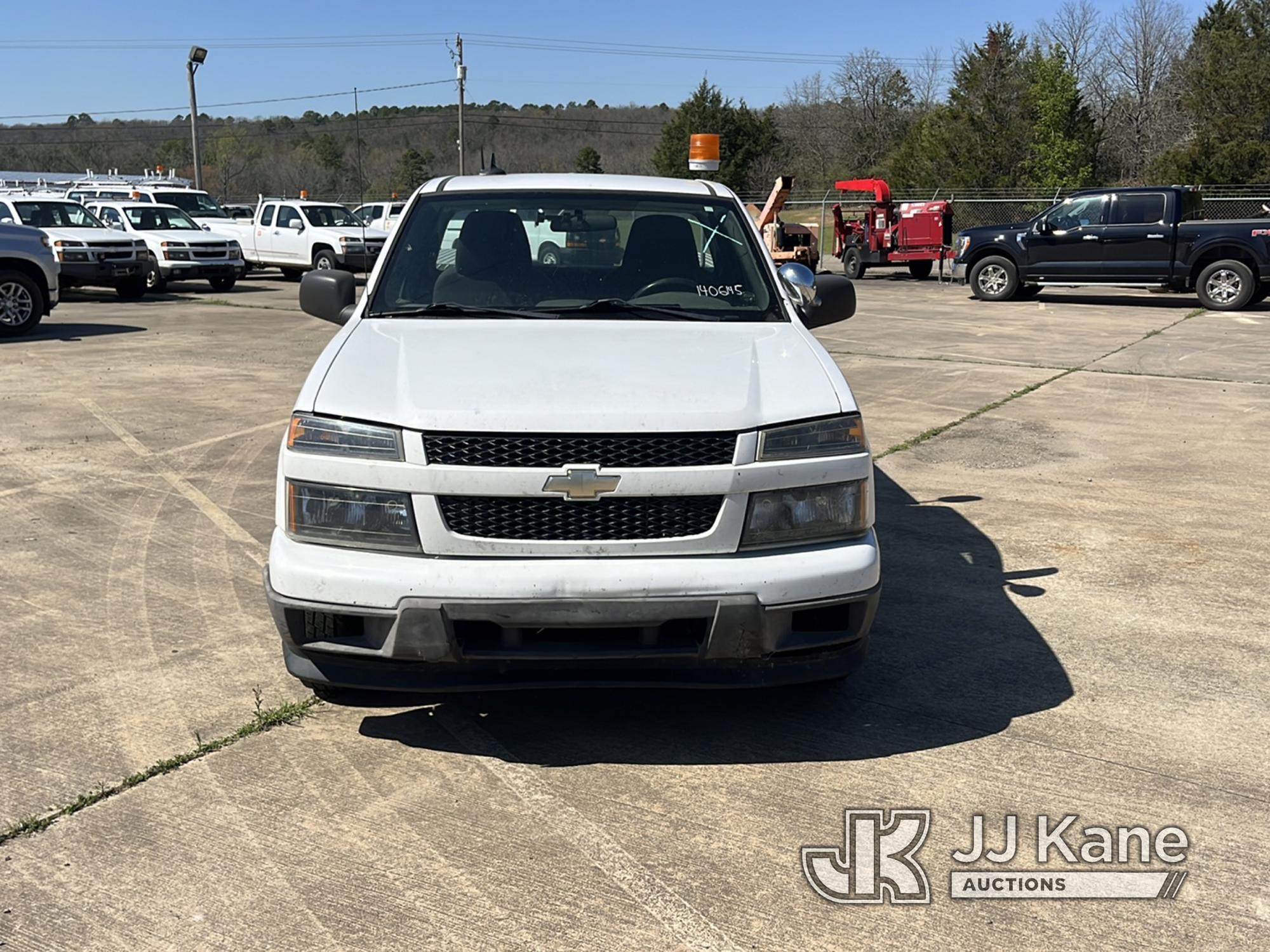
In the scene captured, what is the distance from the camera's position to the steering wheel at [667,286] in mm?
4992

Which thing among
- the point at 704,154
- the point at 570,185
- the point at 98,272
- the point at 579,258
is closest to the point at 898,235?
the point at 704,154

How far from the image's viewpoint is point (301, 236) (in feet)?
86.9

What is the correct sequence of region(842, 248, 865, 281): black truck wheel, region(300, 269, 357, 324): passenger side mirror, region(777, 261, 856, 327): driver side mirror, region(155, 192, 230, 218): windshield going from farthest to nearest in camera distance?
1. region(842, 248, 865, 281): black truck wheel
2. region(155, 192, 230, 218): windshield
3. region(777, 261, 856, 327): driver side mirror
4. region(300, 269, 357, 324): passenger side mirror

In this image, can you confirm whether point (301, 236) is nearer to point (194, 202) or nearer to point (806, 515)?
point (194, 202)

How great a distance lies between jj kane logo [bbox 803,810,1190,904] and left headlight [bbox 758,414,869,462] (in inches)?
42.6

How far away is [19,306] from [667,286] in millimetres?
12897

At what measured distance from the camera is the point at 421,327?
4562 mm

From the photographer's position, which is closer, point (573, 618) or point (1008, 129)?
point (573, 618)

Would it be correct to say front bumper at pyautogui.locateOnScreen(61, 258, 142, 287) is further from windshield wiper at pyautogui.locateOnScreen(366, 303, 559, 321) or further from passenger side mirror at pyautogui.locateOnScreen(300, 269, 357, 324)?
windshield wiper at pyautogui.locateOnScreen(366, 303, 559, 321)

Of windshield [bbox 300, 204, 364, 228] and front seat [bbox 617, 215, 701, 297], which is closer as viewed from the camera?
front seat [bbox 617, 215, 701, 297]

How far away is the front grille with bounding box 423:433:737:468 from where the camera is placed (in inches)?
142

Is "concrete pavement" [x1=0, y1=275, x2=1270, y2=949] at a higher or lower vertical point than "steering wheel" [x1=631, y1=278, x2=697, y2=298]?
lower

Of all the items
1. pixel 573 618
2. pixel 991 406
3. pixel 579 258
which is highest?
pixel 579 258

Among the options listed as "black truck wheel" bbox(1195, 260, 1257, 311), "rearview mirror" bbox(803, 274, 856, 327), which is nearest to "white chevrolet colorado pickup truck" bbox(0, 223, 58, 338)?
"rearview mirror" bbox(803, 274, 856, 327)
